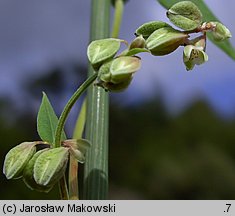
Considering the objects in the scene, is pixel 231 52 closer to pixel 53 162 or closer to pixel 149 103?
pixel 53 162

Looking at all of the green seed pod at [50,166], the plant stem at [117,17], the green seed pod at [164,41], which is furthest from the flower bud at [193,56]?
A: the plant stem at [117,17]

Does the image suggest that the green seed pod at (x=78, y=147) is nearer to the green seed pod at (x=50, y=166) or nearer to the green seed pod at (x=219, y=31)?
the green seed pod at (x=50, y=166)

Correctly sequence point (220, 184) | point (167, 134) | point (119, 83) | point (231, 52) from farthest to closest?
point (167, 134)
point (220, 184)
point (231, 52)
point (119, 83)

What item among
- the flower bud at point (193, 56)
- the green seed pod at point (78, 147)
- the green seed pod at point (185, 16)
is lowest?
the green seed pod at point (78, 147)

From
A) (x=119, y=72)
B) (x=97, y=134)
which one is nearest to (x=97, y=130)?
(x=97, y=134)

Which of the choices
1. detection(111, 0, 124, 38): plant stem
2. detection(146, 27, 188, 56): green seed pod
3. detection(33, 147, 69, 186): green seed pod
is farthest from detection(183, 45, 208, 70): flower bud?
detection(111, 0, 124, 38): plant stem

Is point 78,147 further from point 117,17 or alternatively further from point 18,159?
point 117,17

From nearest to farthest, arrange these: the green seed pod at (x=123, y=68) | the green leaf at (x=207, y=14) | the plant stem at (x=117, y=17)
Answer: the green seed pod at (x=123, y=68) → the green leaf at (x=207, y=14) → the plant stem at (x=117, y=17)
